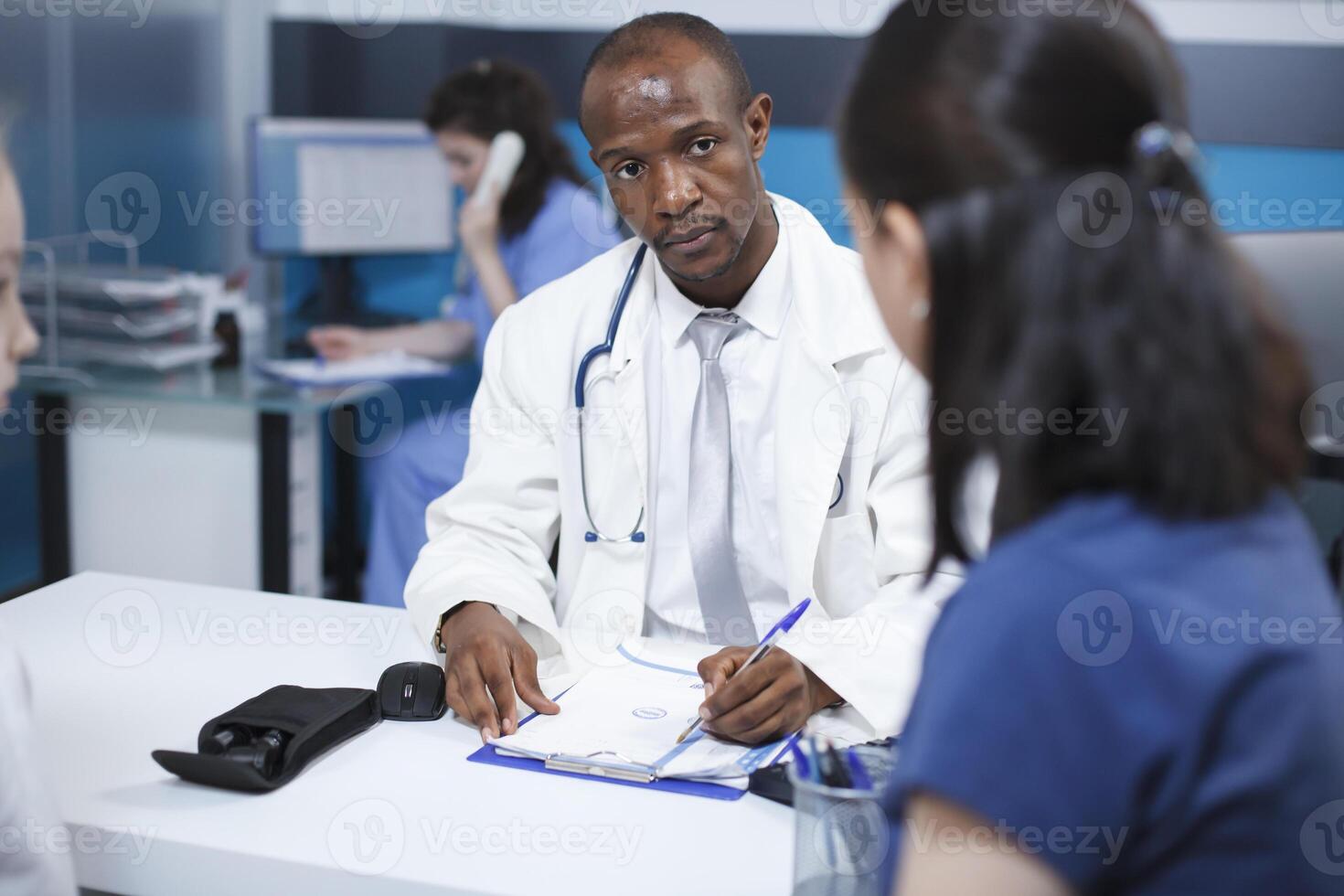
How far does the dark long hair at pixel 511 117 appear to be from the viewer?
3334mm

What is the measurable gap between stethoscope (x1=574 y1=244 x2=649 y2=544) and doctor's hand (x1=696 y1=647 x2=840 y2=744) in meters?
0.40

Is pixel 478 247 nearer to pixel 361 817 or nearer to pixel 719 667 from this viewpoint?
pixel 719 667

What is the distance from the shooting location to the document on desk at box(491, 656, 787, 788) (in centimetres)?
111

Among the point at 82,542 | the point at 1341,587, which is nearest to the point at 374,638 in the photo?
the point at 1341,587

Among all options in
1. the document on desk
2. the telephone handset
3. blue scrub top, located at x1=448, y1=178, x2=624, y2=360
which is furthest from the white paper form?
the telephone handset

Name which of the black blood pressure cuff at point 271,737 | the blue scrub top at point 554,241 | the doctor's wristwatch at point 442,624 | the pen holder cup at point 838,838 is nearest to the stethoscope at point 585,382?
the doctor's wristwatch at point 442,624

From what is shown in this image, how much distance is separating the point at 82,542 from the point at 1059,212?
2921mm

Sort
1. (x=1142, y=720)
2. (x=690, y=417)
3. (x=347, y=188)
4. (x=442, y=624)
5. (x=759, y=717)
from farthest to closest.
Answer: (x=347, y=188), (x=690, y=417), (x=442, y=624), (x=759, y=717), (x=1142, y=720)

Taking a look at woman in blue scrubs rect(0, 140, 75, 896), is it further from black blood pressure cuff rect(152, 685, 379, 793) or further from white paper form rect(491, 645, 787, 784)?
white paper form rect(491, 645, 787, 784)

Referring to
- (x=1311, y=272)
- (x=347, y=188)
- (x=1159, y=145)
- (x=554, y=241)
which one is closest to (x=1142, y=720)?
(x=1159, y=145)

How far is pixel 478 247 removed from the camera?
10.8ft

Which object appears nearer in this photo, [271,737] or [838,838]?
[838,838]

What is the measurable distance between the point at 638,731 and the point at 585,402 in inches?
22.5

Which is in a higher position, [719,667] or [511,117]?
[511,117]
